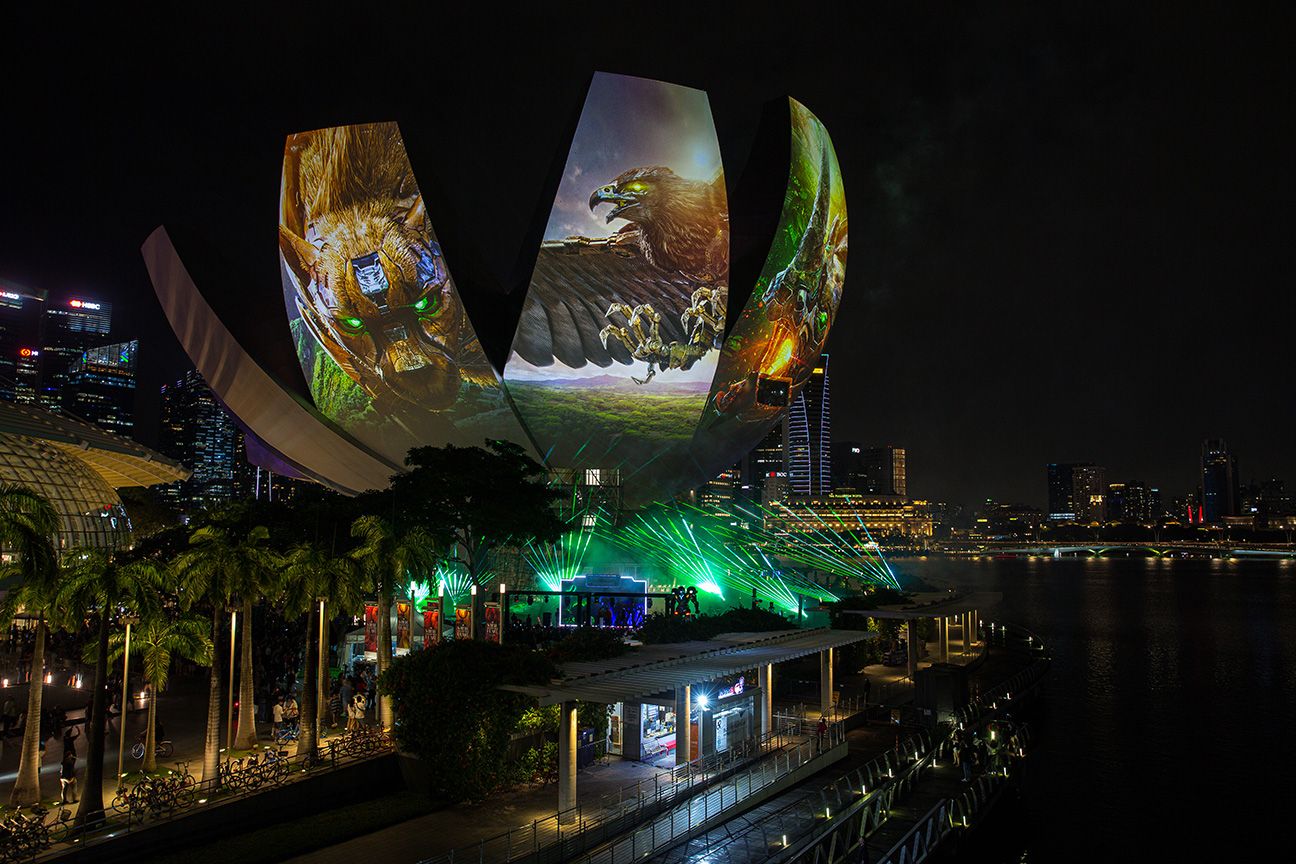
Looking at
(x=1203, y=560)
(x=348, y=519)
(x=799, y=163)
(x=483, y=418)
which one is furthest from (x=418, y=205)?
(x=1203, y=560)

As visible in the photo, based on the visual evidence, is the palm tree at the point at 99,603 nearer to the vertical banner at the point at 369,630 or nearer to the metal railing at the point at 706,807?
the metal railing at the point at 706,807

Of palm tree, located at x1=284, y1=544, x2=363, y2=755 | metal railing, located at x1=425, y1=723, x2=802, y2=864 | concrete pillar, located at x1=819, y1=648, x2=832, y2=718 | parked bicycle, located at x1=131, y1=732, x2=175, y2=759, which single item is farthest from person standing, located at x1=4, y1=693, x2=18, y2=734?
concrete pillar, located at x1=819, y1=648, x2=832, y2=718

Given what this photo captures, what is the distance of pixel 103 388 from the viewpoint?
147 m

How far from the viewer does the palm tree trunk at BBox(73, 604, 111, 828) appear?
12195 millimetres

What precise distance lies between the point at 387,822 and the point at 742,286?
23959 mm

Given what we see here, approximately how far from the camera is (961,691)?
21.2m

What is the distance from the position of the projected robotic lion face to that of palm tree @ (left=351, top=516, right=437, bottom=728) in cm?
1448

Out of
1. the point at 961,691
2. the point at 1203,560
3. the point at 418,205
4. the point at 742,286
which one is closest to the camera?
the point at 961,691

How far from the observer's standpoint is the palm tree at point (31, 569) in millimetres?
11828

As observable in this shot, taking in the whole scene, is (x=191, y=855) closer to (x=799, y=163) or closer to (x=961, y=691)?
(x=961, y=691)

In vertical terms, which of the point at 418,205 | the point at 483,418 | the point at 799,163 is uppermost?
the point at 799,163

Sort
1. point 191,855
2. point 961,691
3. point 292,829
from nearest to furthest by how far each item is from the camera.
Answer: point 191,855 < point 292,829 < point 961,691

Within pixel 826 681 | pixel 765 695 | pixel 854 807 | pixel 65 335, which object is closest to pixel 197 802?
pixel 854 807

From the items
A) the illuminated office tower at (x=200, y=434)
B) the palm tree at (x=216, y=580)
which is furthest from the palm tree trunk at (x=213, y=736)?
the illuminated office tower at (x=200, y=434)
